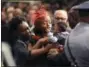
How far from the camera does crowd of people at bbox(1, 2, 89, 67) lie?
11.9 ft

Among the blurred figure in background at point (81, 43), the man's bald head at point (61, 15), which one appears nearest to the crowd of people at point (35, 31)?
the man's bald head at point (61, 15)

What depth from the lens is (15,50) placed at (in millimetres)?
3750

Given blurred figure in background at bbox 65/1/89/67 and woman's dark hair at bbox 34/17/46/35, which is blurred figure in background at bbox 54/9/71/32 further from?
blurred figure in background at bbox 65/1/89/67

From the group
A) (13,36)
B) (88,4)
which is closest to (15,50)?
(13,36)

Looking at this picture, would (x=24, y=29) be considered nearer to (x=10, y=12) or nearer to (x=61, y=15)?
(x=10, y=12)

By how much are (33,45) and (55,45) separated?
0.24 meters

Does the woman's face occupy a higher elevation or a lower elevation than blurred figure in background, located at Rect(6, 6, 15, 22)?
lower

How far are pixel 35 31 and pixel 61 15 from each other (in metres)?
0.33

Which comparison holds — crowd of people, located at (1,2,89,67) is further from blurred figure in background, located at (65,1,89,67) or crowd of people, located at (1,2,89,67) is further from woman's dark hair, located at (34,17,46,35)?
blurred figure in background, located at (65,1,89,67)

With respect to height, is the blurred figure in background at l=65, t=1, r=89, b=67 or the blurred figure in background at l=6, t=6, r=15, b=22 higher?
the blurred figure in background at l=6, t=6, r=15, b=22

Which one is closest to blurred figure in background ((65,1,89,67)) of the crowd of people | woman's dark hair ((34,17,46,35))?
the crowd of people

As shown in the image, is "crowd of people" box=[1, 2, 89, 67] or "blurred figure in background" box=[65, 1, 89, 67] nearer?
"blurred figure in background" box=[65, 1, 89, 67]

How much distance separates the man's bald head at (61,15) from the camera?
3.65 m

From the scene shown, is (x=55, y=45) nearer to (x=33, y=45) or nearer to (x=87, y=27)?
(x=33, y=45)
